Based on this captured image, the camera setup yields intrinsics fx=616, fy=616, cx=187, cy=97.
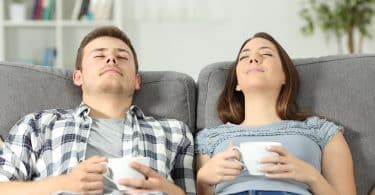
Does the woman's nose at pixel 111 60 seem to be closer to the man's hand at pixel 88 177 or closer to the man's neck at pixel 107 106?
the man's neck at pixel 107 106

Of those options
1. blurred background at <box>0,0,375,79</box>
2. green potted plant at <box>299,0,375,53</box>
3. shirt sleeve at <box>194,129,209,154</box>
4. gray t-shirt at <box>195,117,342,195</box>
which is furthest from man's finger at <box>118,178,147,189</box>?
green potted plant at <box>299,0,375,53</box>

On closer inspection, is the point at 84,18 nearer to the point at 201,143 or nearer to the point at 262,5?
the point at 262,5

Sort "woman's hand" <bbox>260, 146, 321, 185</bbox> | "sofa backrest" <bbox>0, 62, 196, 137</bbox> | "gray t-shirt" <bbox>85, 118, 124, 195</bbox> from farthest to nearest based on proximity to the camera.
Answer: "sofa backrest" <bbox>0, 62, 196, 137</bbox>
"gray t-shirt" <bbox>85, 118, 124, 195</bbox>
"woman's hand" <bbox>260, 146, 321, 185</bbox>

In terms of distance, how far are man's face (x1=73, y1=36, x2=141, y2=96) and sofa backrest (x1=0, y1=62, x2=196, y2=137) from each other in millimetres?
58

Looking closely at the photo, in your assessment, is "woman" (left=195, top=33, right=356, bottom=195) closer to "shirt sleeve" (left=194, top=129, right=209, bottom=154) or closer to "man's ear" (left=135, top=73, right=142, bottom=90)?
"shirt sleeve" (left=194, top=129, right=209, bottom=154)

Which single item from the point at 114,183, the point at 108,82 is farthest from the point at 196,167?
the point at 114,183

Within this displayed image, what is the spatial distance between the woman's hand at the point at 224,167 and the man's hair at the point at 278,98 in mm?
309

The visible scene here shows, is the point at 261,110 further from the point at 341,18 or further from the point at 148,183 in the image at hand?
the point at 341,18

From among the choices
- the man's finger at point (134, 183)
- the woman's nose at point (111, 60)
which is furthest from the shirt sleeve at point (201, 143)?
the man's finger at point (134, 183)

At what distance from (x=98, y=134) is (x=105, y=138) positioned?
0.08ft

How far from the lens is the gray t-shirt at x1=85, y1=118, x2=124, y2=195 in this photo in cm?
182

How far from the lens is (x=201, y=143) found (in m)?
1.98

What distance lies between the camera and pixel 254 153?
1.49 metres

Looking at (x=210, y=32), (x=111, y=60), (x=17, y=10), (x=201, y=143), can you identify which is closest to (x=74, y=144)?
(x=111, y=60)
